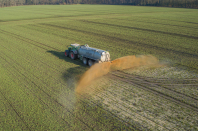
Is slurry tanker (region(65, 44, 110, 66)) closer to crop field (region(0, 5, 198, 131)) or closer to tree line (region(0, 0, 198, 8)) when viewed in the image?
crop field (region(0, 5, 198, 131))

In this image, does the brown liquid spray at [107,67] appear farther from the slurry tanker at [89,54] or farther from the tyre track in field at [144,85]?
the slurry tanker at [89,54]

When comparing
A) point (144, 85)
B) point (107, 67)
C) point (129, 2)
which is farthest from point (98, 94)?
point (129, 2)

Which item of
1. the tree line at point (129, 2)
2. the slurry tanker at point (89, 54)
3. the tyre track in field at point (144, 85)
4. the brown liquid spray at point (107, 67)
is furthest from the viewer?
the tree line at point (129, 2)

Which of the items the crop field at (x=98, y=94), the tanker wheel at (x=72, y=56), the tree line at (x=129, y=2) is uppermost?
the tree line at (x=129, y=2)

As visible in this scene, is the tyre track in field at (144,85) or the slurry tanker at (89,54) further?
the slurry tanker at (89,54)

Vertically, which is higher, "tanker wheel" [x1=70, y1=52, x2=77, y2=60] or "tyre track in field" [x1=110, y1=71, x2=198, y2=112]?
"tanker wheel" [x1=70, y1=52, x2=77, y2=60]

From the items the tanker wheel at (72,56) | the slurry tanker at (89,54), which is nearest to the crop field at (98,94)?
the tanker wheel at (72,56)

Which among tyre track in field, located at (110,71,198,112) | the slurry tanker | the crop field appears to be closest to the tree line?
the crop field

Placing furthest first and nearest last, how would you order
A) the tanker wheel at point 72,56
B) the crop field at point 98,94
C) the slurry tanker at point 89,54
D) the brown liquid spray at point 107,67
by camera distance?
the tanker wheel at point 72,56
the slurry tanker at point 89,54
the brown liquid spray at point 107,67
the crop field at point 98,94

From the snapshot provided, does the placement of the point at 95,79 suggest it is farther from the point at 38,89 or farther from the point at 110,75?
the point at 38,89
